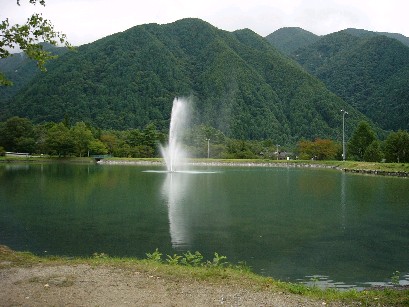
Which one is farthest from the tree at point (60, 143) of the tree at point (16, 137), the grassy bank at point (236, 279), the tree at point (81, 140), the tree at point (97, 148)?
the grassy bank at point (236, 279)

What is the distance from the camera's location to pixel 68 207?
84.3ft

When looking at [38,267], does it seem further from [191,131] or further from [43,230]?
[191,131]

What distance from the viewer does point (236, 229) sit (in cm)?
1972

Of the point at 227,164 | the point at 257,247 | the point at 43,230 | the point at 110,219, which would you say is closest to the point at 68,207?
the point at 110,219

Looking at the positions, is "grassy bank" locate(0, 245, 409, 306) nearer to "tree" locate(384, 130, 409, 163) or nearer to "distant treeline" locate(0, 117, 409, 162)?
"tree" locate(384, 130, 409, 163)

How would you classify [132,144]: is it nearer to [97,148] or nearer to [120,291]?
[97,148]

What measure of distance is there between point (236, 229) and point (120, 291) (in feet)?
37.6

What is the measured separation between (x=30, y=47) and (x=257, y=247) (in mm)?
10409

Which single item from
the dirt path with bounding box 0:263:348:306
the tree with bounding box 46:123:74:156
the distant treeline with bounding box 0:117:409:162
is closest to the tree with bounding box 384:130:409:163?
the distant treeline with bounding box 0:117:409:162

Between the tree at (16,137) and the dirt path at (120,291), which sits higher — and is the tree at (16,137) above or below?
above

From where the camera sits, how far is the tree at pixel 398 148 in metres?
75.9

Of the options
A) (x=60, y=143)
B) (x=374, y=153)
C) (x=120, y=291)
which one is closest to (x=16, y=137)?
(x=60, y=143)

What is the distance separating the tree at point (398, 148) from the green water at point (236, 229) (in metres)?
47.7

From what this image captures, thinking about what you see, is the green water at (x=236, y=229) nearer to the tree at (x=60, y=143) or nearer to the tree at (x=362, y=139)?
the tree at (x=362, y=139)
